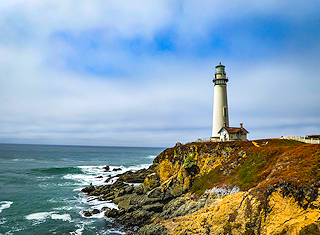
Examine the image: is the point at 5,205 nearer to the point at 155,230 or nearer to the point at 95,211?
the point at 95,211

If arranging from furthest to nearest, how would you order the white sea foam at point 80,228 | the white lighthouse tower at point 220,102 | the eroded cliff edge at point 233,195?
the white lighthouse tower at point 220,102, the white sea foam at point 80,228, the eroded cliff edge at point 233,195

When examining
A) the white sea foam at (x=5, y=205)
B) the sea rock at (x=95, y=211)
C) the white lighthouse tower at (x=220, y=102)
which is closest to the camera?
the sea rock at (x=95, y=211)

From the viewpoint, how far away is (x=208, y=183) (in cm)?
2575

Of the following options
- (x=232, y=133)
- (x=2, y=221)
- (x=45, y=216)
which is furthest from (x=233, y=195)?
(x=2, y=221)

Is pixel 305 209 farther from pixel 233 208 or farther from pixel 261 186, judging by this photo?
pixel 233 208

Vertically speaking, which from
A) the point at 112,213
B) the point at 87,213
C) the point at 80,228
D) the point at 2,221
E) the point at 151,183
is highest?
the point at 151,183

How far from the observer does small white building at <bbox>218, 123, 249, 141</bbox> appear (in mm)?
36062

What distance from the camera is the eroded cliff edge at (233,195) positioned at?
15.5m

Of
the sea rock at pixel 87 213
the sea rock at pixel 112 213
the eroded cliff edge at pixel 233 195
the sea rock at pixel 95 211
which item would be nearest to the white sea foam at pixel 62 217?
the sea rock at pixel 87 213

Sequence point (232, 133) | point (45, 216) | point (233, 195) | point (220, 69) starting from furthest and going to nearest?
point (220, 69) → point (232, 133) → point (45, 216) → point (233, 195)

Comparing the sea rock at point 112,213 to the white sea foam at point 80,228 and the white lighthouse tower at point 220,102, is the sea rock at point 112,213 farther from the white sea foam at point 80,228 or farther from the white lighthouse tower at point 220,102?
the white lighthouse tower at point 220,102

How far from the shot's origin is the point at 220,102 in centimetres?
4009

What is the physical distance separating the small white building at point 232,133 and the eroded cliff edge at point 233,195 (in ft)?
18.8

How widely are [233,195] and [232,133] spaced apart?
1770cm
